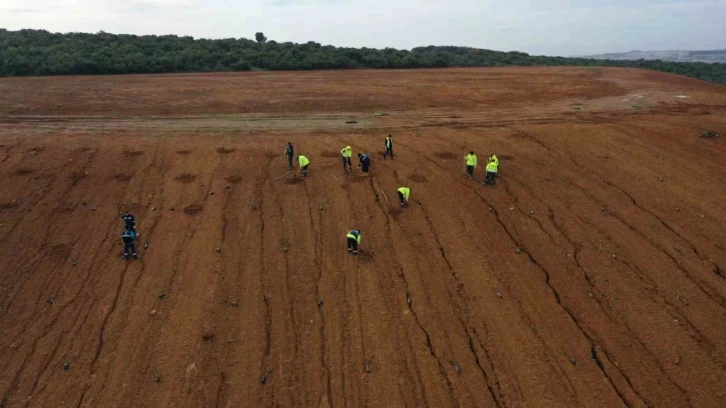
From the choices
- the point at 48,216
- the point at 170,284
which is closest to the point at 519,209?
the point at 170,284

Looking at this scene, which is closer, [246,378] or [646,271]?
[246,378]

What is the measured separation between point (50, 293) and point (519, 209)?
15.5 metres

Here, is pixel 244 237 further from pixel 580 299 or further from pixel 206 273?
pixel 580 299

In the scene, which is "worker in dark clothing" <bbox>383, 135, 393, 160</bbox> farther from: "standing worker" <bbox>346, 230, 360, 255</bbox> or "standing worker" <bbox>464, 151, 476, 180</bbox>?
"standing worker" <bbox>346, 230, 360, 255</bbox>

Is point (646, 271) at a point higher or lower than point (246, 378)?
higher

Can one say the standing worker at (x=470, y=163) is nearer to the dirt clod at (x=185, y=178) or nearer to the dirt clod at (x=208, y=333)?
the dirt clod at (x=185, y=178)

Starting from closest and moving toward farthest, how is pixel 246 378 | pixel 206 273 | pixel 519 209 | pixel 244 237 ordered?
pixel 246 378
pixel 206 273
pixel 244 237
pixel 519 209

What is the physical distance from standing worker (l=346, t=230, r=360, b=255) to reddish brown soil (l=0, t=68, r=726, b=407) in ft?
1.03

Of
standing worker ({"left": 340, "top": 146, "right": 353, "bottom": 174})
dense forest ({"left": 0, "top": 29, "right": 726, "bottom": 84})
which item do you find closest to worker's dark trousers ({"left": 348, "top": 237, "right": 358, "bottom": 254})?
standing worker ({"left": 340, "top": 146, "right": 353, "bottom": 174})

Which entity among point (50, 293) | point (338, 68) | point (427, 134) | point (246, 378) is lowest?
point (246, 378)

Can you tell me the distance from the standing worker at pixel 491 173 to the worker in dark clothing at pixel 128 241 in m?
12.9

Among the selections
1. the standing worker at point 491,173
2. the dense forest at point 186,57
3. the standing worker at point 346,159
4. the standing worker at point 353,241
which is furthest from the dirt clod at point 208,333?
the dense forest at point 186,57

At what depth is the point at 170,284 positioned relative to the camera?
13.5 meters

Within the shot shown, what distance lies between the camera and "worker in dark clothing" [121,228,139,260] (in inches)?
552
